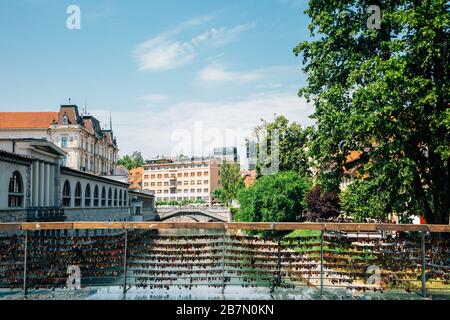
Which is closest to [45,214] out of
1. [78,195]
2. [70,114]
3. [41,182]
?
[41,182]

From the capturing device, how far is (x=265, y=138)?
51.6 m

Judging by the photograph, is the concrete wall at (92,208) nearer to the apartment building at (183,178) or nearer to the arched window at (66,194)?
the arched window at (66,194)

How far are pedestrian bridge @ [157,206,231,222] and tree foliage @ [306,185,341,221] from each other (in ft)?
104

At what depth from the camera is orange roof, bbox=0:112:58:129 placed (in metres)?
69.0

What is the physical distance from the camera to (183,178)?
382 ft

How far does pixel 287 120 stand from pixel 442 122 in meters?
38.4

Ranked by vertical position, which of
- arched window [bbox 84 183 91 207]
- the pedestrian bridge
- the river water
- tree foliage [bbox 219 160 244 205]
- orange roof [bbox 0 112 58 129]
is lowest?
the pedestrian bridge

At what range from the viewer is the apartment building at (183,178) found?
370ft

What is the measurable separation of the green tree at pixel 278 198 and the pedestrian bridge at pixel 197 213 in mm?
25800

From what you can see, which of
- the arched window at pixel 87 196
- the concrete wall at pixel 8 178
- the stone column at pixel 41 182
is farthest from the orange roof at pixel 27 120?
the concrete wall at pixel 8 178

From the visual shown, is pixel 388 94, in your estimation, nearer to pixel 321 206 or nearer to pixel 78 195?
pixel 321 206

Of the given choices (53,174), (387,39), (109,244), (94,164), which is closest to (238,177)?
(94,164)

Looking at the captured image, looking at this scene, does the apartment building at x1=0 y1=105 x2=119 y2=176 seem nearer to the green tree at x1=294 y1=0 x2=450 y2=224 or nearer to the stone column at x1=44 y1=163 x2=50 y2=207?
the stone column at x1=44 y1=163 x2=50 y2=207

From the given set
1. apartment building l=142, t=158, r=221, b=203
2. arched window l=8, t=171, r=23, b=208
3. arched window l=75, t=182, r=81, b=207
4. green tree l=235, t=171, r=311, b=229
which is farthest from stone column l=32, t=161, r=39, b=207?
apartment building l=142, t=158, r=221, b=203
